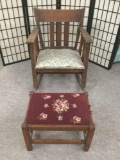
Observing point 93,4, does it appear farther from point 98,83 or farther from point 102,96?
point 102,96

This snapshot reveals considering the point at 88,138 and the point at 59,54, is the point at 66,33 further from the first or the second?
the point at 88,138

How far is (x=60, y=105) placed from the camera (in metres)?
1.36

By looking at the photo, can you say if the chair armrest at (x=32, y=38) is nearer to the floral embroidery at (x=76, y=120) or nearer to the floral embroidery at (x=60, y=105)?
the floral embroidery at (x=60, y=105)

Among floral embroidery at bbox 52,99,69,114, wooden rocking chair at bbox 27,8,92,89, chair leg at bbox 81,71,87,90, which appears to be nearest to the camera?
floral embroidery at bbox 52,99,69,114

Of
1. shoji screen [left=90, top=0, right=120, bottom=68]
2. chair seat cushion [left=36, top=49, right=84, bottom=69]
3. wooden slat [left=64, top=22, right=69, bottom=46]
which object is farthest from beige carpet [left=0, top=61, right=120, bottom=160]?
wooden slat [left=64, top=22, right=69, bottom=46]

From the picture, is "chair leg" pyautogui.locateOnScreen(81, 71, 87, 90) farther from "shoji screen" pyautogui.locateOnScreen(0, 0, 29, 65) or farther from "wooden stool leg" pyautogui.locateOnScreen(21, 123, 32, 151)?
"shoji screen" pyautogui.locateOnScreen(0, 0, 29, 65)

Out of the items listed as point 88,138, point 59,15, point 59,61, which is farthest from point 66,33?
point 88,138

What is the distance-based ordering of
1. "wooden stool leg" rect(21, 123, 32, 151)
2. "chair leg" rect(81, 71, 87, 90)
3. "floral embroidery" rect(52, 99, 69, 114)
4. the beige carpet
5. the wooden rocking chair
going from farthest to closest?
1. "chair leg" rect(81, 71, 87, 90)
2. the wooden rocking chair
3. the beige carpet
4. "floral embroidery" rect(52, 99, 69, 114)
5. "wooden stool leg" rect(21, 123, 32, 151)

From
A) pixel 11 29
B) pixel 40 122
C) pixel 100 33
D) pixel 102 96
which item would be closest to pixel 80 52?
pixel 100 33

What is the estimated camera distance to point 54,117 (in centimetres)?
125

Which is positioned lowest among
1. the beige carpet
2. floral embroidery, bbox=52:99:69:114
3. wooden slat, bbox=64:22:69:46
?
the beige carpet

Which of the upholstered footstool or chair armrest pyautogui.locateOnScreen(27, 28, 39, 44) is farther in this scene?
chair armrest pyautogui.locateOnScreen(27, 28, 39, 44)

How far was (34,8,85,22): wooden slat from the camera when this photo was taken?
1970 mm

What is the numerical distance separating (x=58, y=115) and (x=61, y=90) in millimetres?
860
